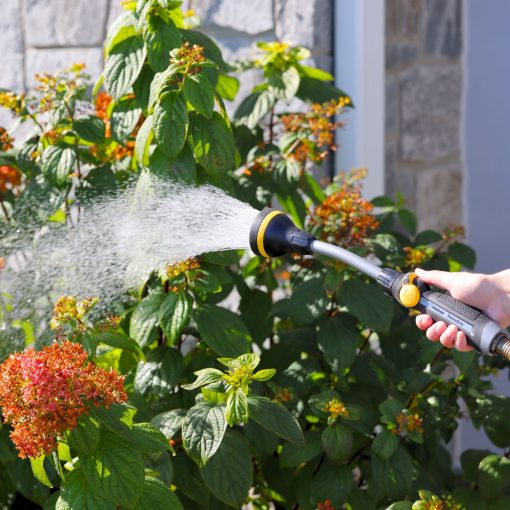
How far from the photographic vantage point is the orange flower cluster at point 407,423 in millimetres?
1938

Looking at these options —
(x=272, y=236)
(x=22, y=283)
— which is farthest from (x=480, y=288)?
(x=22, y=283)

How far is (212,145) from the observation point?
6.32ft

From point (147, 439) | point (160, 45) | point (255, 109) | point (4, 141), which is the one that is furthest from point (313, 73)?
point (147, 439)

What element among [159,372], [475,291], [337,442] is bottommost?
[337,442]

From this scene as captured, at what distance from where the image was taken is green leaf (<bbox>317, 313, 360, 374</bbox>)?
206 centimetres

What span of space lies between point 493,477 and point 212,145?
888 millimetres

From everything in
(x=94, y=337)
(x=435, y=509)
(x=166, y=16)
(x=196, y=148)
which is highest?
(x=166, y=16)

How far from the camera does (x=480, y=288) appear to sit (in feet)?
5.39

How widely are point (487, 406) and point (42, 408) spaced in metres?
1.12

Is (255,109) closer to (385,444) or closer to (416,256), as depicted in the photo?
(416,256)

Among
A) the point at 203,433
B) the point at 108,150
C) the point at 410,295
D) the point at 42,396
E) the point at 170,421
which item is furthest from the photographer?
the point at 108,150

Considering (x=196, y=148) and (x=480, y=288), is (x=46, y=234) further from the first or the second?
(x=480, y=288)

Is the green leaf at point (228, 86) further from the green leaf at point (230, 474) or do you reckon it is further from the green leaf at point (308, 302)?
the green leaf at point (230, 474)

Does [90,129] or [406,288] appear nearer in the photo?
[406,288]
